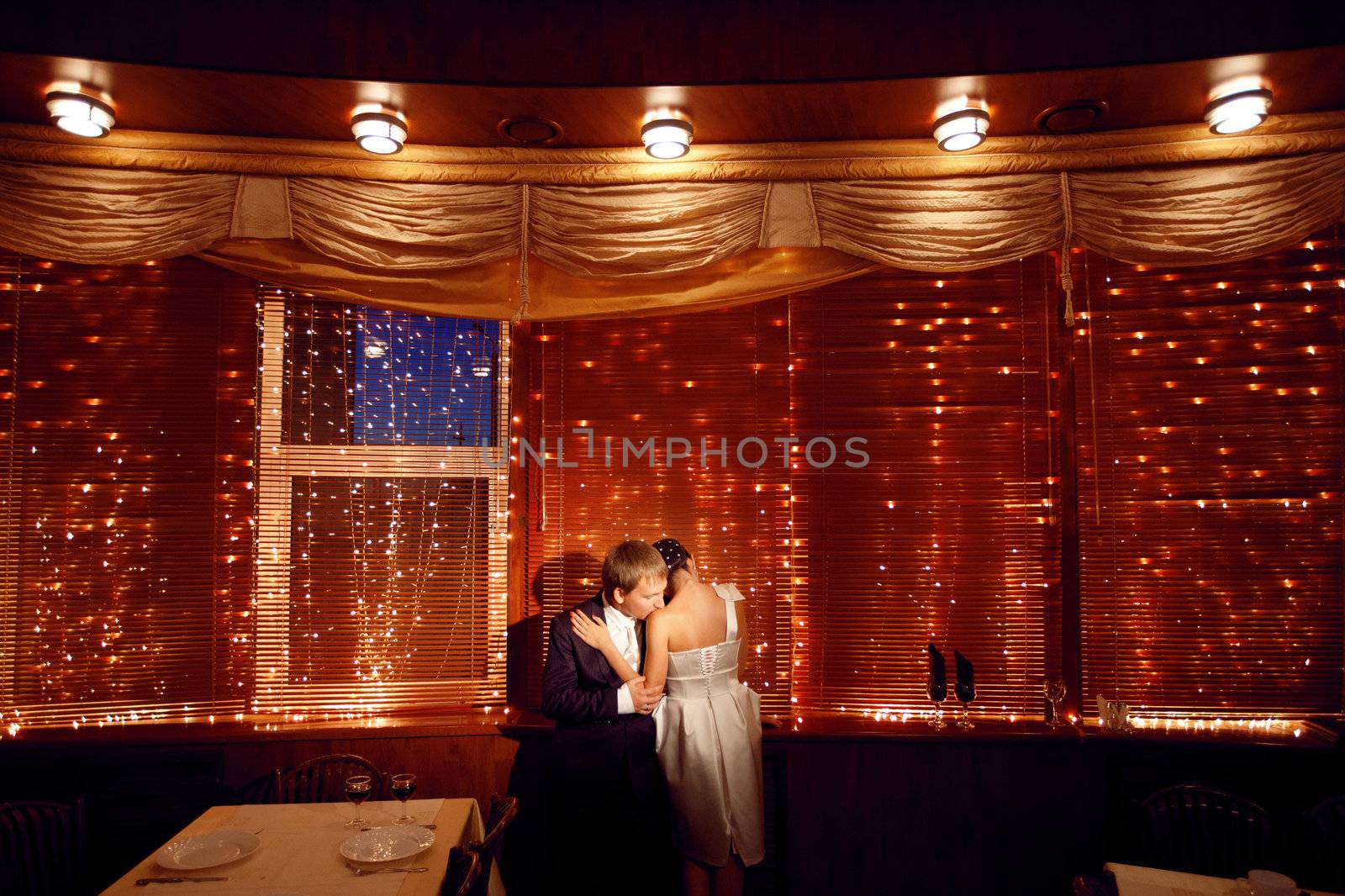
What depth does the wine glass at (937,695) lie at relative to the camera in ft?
11.1

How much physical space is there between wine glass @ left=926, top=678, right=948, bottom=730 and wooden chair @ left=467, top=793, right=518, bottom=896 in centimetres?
183

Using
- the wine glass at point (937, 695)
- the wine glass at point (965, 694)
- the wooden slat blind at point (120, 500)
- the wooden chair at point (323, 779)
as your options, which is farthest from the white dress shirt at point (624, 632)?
the wooden slat blind at point (120, 500)

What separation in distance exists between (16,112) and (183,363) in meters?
1.12

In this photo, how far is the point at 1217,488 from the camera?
352cm

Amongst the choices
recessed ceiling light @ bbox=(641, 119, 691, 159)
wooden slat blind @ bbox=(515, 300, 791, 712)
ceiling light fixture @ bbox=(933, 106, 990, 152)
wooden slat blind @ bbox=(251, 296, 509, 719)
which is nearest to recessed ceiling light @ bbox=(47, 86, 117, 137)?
wooden slat blind @ bbox=(251, 296, 509, 719)

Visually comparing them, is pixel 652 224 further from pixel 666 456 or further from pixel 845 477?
pixel 845 477

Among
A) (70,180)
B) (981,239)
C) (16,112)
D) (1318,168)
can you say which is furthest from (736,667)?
(16,112)

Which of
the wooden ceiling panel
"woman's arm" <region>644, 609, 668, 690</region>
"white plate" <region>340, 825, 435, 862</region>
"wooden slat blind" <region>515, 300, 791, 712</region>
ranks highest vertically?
the wooden ceiling panel

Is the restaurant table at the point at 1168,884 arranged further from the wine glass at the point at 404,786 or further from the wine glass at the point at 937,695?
the wine glass at the point at 404,786

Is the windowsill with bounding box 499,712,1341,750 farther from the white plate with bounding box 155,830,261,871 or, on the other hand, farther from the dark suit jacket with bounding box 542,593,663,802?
the white plate with bounding box 155,830,261,871

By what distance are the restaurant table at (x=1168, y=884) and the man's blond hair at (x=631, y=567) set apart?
1.79 meters

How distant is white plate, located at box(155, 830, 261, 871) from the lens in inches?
93.0

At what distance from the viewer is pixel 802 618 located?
365 centimetres

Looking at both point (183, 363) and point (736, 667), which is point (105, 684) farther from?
point (736, 667)
